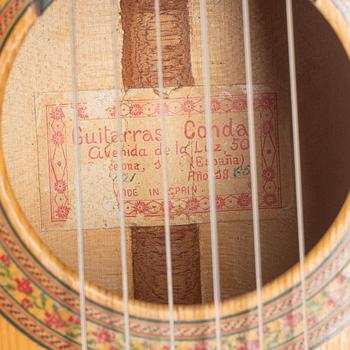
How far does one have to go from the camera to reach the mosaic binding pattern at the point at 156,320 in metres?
0.91

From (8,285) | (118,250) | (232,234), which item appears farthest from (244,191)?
(8,285)

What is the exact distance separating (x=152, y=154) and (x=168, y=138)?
3 centimetres

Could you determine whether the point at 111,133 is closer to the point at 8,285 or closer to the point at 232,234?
the point at 232,234

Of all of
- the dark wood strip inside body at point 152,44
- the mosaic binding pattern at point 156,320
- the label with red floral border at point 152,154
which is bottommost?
the mosaic binding pattern at point 156,320

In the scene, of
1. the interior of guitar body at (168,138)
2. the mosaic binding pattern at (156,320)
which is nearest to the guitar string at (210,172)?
the mosaic binding pattern at (156,320)

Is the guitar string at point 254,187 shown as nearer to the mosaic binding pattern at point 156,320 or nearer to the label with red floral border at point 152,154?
the mosaic binding pattern at point 156,320

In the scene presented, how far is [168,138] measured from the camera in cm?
120

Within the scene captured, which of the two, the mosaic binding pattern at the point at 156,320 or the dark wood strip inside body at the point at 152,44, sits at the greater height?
the dark wood strip inside body at the point at 152,44

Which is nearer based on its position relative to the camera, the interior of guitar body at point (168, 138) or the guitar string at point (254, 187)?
the guitar string at point (254, 187)

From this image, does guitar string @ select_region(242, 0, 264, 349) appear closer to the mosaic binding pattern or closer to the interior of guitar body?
the mosaic binding pattern

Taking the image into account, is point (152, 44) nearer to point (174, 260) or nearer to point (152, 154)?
point (152, 154)

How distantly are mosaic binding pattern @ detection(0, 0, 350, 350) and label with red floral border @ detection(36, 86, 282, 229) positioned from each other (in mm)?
273

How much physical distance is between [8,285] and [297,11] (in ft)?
1.73

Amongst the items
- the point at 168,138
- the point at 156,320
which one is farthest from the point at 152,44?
the point at 156,320
